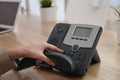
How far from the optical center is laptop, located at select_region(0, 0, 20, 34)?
4.94 ft

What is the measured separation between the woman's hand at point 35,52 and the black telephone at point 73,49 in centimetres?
2

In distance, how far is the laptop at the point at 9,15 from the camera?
4.94 ft

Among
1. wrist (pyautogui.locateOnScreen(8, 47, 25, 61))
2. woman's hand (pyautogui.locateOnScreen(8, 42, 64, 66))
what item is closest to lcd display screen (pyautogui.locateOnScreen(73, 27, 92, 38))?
woman's hand (pyautogui.locateOnScreen(8, 42, 64, 66))

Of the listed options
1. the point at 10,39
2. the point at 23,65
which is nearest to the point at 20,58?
the point at 23,65

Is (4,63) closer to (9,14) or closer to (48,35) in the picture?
(48,35)

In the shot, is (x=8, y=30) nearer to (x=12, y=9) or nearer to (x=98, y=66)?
(x=12, y=9)

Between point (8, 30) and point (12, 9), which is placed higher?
point (12, 9)

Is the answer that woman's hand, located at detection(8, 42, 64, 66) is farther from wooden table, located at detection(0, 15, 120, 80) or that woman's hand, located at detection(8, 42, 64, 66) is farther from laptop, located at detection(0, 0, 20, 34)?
laptop, located at detection(0, 0, 20, 34)

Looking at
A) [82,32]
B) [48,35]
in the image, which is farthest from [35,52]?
[48,35]

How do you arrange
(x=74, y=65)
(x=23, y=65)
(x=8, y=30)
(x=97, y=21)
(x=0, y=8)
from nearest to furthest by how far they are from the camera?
(x=74, y=65) → (x=23, y=65) → (x=97, y=21) → (x=8, y=30) → (x=0, y=8)

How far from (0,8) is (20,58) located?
0.82 metres

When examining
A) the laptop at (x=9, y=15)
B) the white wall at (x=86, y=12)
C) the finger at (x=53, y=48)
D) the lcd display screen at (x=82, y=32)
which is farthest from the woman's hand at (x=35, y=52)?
the laptop at (x=9, y=15)

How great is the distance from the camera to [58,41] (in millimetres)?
857

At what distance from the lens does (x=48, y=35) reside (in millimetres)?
1278
